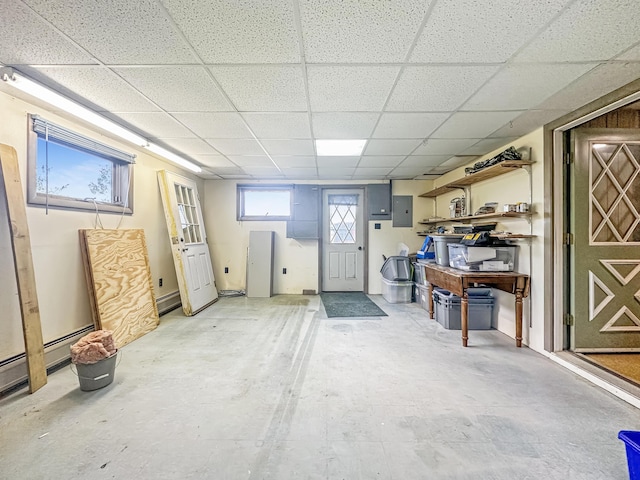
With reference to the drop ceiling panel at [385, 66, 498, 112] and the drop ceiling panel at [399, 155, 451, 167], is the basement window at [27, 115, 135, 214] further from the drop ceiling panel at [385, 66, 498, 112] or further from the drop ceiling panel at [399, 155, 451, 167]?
the drop ceiling panel at [399, 155, 451, 167]

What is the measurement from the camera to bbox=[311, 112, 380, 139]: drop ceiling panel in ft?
8.14

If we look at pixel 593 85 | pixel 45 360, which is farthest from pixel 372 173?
pixel 45 360

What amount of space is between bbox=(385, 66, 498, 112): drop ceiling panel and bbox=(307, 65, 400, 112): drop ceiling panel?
0.11 meters

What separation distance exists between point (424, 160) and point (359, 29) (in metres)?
2.85

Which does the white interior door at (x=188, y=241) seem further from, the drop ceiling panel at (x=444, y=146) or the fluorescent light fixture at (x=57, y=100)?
the drop ceiling panel at (x=444, y=146)

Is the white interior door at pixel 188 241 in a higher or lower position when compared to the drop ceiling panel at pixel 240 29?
lower

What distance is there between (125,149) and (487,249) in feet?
14.7

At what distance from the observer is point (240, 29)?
145 centimetres

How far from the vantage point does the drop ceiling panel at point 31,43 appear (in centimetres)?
137

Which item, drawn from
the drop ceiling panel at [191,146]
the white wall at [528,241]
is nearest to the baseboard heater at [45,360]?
the drop ceiling panel at [191,146]

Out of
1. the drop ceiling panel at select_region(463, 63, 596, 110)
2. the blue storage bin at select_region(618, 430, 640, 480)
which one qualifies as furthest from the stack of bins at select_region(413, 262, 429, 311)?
the blue storage bin at select_region(618, 430, 640, 480)

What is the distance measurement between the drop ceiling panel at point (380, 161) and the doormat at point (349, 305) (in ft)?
7.55

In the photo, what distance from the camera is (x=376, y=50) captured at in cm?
162

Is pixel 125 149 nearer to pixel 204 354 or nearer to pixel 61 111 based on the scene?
pixel 61 111
